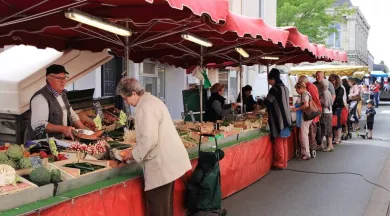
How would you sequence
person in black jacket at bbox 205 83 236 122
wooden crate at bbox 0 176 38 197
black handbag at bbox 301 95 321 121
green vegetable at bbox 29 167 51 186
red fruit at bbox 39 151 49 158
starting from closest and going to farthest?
wooden crate at bbox 0 176 38 197 < green vegetable at bbox 29 167 51 186 < red fruit at bbox 39 151 49 158 < black handbag at bbox 301 95 321 121 < person in black jacket at bbox 205 83 236 122

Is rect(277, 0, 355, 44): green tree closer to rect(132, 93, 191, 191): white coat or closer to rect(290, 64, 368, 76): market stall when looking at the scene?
rect(290, 64, 368, 76): market stall

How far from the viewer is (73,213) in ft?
11.5

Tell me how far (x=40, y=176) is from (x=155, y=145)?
3.66 feet

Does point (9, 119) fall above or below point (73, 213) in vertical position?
above

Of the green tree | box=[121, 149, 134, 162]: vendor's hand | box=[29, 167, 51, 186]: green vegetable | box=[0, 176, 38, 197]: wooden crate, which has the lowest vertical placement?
box=[0, 176, 38, 197]: wooden crate

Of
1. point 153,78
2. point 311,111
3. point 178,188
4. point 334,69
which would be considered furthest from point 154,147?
point 334,69

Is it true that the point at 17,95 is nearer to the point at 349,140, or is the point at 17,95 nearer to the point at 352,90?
the point at 349,140

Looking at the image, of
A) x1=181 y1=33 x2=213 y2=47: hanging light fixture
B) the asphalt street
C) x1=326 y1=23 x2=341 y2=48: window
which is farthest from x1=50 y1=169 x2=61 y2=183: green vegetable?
x1=326 y1=23 x2=341 y2=48: window

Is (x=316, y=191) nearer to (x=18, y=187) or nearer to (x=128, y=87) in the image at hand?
(x=128, y=87)

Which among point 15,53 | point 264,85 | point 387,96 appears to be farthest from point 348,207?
point 387,96

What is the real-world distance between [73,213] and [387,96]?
39424 millimetres

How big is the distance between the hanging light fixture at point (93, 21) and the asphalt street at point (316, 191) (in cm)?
291

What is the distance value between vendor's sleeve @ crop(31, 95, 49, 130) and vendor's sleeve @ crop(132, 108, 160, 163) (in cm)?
145

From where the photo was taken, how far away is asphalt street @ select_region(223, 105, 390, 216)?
6.18 meters
